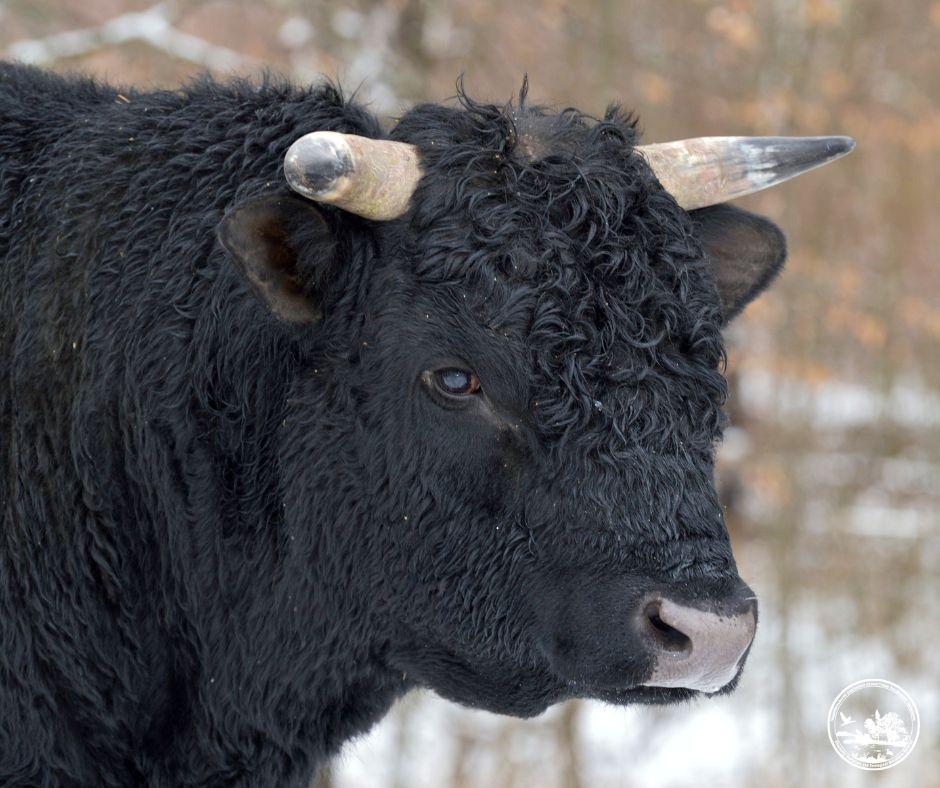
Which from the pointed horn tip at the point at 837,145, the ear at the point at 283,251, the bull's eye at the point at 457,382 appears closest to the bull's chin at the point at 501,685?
the bull's eye at the point at 457,382

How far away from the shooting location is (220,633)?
143 inches

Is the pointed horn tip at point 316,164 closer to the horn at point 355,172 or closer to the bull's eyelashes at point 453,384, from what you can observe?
the horn at point 355,172

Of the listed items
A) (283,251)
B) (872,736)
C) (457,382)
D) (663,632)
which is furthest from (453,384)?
(872,736)

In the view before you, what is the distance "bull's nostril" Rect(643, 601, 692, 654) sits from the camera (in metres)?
2.97

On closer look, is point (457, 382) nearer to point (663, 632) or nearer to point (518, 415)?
point (518, 415)

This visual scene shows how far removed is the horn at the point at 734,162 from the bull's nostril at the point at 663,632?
56.6 inches

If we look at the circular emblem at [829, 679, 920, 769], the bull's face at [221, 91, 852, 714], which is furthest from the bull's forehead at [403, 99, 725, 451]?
the circular emblem at [829, 679, 920, 769]

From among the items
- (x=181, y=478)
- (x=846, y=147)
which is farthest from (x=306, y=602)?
(x=846, y=147)

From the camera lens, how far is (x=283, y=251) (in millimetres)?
3377

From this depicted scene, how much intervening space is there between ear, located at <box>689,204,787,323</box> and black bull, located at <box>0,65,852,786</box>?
19.1 inches

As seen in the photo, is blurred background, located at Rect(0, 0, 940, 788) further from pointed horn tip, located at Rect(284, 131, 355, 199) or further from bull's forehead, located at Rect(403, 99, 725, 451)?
pointed horn tip, located at Rect(284, 131, 355, 199)

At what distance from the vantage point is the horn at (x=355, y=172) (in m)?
3.14

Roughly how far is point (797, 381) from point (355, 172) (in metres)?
9.79

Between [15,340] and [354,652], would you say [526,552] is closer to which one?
[354,652]
